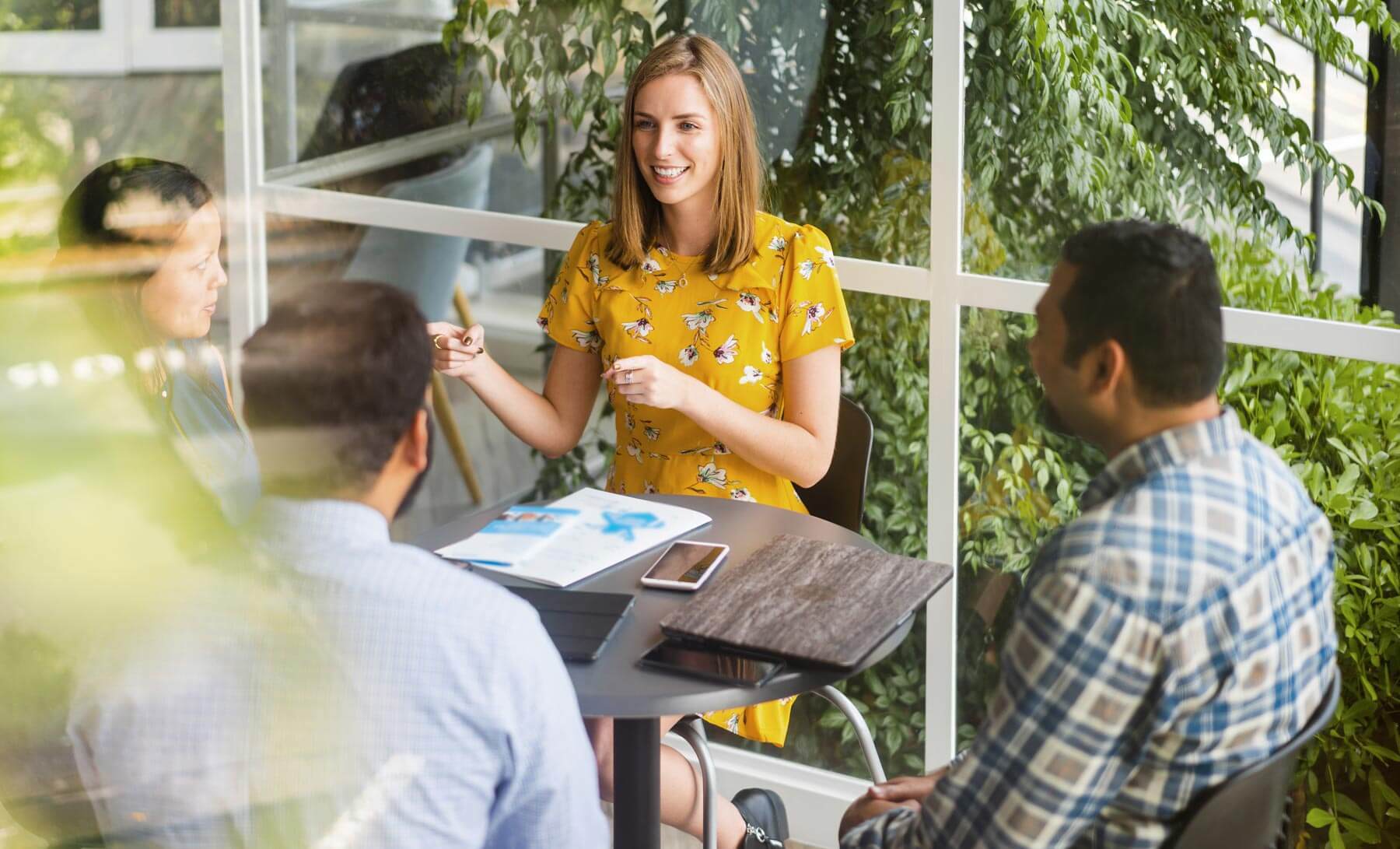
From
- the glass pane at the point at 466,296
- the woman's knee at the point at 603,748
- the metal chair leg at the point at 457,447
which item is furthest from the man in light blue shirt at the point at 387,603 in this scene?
the metal chair leg at the point at 457,447

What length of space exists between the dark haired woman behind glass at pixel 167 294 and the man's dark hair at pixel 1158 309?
0.66 m

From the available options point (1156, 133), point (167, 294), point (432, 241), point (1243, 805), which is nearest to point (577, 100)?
point (432, 241)

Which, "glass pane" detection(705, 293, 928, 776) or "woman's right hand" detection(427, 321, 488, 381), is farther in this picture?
"glass pane" detection(705, 293, 928, 776)

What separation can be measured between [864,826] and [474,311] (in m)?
1.62

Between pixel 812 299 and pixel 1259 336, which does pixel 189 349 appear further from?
pixel 1259 336

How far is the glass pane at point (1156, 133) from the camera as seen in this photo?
76.6 inches

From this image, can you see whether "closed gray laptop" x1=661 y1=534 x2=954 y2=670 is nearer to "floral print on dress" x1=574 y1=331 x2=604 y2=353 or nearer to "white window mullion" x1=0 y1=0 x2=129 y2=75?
"floral print on dress" x1=574 y1=331 x2=604 y2=353

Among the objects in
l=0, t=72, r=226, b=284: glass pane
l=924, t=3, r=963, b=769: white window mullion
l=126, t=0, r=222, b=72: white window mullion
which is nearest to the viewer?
l=0, t=72, r=226, b=284: glass pane

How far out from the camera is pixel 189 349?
1.43 meters

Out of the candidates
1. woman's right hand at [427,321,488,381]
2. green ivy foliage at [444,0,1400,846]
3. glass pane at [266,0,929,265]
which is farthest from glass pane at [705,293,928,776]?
woman's right hand at [427,321,488,381]

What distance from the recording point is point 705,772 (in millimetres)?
1798

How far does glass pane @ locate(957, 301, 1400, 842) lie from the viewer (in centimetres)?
196

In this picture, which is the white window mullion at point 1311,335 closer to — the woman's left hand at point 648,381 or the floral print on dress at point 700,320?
the floral print on dress at point 700,320

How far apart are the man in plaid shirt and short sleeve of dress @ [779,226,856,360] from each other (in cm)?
81
